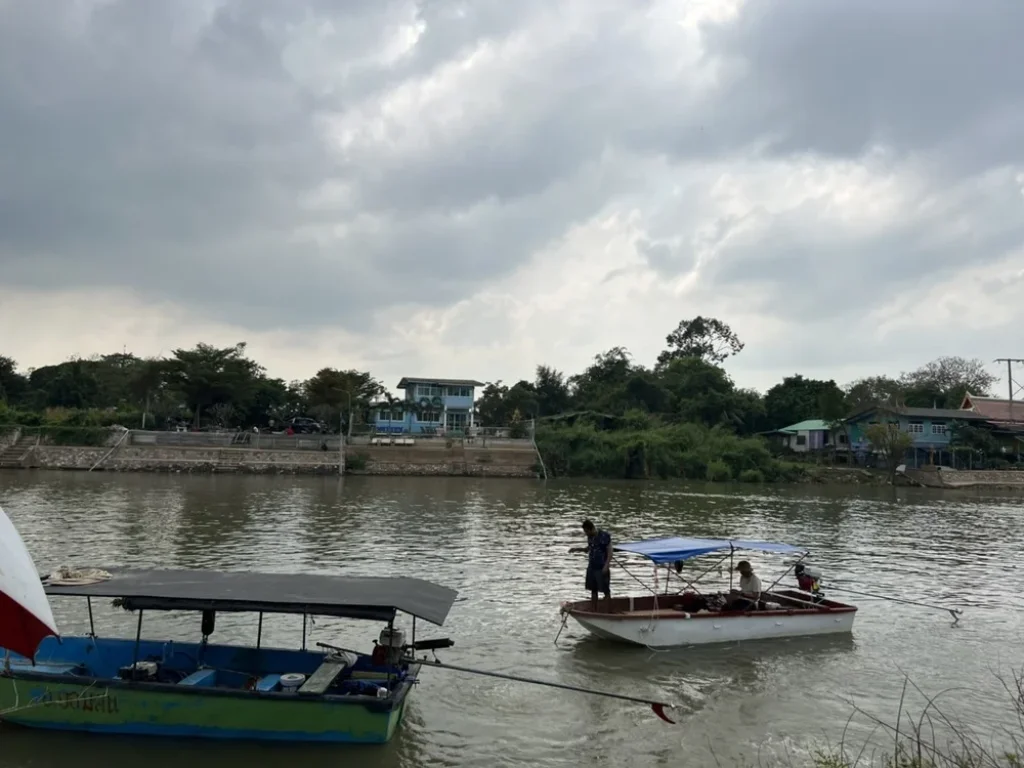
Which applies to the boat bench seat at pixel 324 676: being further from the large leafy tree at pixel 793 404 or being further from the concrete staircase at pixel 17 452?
the large leafy tree at pixel 793 404

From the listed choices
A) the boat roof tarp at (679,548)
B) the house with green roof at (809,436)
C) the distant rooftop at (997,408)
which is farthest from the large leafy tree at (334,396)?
the distant rooftop at (997,408)

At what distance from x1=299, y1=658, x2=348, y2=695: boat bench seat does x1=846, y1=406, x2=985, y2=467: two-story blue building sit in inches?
2720

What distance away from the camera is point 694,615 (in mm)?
13305

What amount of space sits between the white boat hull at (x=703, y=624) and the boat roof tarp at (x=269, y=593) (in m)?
3.72

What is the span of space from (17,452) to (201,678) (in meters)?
49.8

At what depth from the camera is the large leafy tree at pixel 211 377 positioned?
60.6 meters

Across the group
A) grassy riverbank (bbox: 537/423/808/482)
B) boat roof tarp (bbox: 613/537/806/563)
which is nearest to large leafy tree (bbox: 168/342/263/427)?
grassy riverbank (bbox: 537/423/808/482)

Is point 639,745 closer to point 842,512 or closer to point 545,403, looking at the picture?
point 842,512

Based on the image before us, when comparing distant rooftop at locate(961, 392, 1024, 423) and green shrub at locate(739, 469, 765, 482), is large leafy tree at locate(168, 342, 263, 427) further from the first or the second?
distant rooftop at locate(961, 392, 1024, 423)

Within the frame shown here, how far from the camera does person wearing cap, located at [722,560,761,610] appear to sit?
14.4m

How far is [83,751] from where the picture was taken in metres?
8.55

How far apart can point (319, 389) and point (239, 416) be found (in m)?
7.65

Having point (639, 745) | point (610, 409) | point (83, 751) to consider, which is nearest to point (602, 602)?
point (639, 745)

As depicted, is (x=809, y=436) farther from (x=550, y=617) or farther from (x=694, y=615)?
(x=694, y=615)
